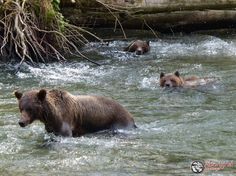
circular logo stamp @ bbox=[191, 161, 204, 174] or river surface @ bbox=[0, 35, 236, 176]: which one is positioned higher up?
circular logo stamp @ bbox=[191, 161, 204, 174]

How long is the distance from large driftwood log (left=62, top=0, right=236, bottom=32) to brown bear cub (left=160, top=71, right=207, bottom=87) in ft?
13.8

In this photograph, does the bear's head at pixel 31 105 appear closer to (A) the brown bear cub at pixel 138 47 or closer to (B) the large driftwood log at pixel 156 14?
(A) the brown bear cub at pixel 138 47

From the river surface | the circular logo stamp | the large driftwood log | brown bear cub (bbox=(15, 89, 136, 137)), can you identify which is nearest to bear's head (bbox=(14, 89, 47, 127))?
brown bear cub (bbox=(15, 89, 136, 137))

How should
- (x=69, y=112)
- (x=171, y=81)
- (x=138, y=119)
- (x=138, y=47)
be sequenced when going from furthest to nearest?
(x=138, y=47) < (x=171, y=81) < (x=138, y=119) < (x=69, y=112)

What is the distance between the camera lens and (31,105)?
777 cm

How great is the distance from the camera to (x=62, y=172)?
6750mm

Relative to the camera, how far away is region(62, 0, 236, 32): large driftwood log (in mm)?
16578

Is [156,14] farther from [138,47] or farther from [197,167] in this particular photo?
[197,167]

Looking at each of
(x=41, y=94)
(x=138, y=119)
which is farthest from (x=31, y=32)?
(x=41, y=94)

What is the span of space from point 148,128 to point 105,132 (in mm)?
628

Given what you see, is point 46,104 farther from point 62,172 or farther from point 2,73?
point 2,73

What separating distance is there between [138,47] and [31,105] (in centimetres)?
824

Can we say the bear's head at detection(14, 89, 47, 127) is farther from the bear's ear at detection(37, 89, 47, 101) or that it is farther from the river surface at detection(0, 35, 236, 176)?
the river surface at detection(0, 35, 236, 176)

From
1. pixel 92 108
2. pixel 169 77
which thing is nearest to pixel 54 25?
pixel 169 77
